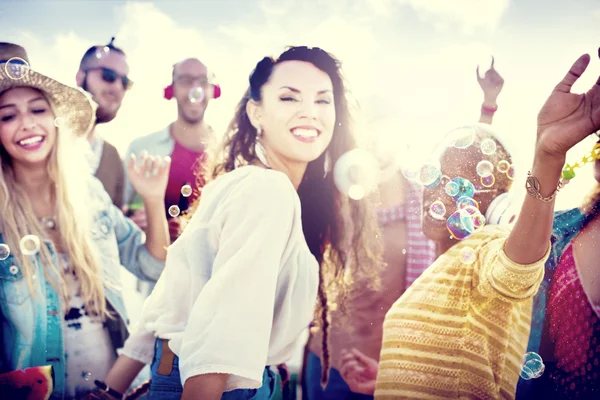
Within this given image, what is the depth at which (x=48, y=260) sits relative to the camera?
2.78 metres

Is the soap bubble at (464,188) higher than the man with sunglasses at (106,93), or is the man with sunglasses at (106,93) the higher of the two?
the man with sunglasses at (106,93)

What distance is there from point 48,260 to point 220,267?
1202mm

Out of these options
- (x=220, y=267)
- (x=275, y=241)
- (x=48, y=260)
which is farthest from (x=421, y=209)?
(x=48, y=260)

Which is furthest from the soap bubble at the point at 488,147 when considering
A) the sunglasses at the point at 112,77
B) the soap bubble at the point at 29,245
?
the soap bubble at the point at 29,245

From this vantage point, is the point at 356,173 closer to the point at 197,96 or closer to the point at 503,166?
the point at 503,166

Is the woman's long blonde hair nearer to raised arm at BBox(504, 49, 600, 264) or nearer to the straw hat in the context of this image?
the straw hat

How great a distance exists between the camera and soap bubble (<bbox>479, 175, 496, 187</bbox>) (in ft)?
→ 8.65

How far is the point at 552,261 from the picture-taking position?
2.73 metres

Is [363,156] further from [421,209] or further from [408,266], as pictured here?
[408,266]

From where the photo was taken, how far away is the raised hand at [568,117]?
6.66 feet

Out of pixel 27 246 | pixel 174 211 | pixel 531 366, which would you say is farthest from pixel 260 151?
pixel 531 366

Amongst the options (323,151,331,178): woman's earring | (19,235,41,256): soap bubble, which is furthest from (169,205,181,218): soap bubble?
(323,151,331,178): woman's earring

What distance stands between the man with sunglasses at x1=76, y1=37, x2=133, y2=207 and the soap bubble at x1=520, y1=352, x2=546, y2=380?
2.33 metres

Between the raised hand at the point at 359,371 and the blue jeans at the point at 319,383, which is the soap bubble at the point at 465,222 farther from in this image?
the blue jeans at the point at 319,383
